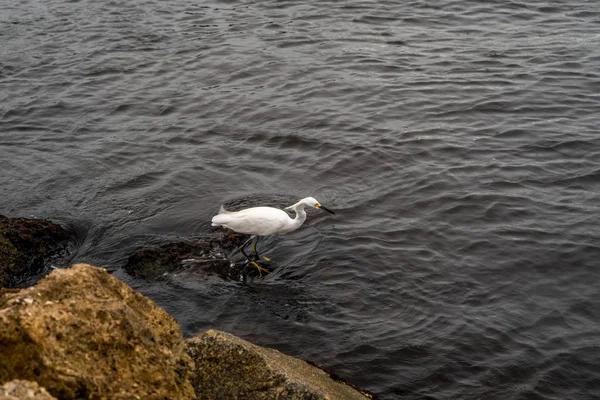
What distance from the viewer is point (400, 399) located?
20.0 ft

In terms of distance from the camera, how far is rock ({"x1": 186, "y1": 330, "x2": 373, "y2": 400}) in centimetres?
442

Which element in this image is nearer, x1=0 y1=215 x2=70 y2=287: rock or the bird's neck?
x1=0 y1=215 x2=70 y2=287: rock

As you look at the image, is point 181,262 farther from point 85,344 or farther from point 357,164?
point 85,344

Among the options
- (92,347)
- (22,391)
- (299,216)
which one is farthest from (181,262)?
(22,391)

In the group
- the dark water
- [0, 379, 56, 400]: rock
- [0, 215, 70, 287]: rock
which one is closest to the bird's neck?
the dark water

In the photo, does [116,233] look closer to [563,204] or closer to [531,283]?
[531,283]

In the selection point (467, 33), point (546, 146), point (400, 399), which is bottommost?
point (400, 399)

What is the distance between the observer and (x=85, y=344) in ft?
10.9

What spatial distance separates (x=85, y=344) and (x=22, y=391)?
1.74 ft

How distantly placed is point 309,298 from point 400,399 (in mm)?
1833

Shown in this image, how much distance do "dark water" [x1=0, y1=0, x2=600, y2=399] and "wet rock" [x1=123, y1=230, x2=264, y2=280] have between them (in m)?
0.19

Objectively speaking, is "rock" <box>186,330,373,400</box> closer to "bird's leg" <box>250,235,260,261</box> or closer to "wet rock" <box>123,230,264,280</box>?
"wet rock" <box>123,230,264,280</box>

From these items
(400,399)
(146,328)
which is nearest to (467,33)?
(400,399)

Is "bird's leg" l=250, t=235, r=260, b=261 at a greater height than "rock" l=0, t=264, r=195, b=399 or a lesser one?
lesser
